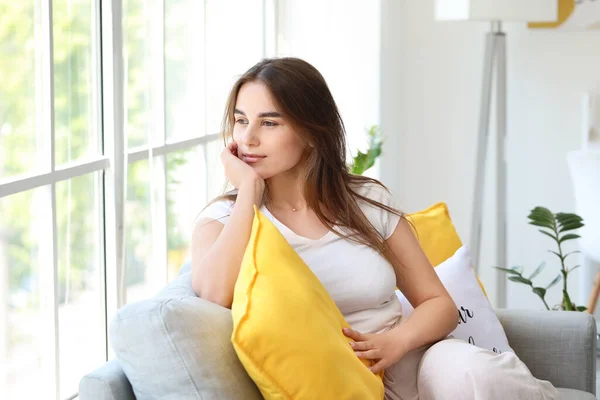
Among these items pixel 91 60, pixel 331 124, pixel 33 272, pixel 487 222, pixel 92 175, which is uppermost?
pixel 91 60

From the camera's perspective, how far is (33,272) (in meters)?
1.94

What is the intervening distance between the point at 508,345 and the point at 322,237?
1.95ft

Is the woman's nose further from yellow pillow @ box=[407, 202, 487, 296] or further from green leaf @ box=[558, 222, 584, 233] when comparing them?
green leaf @ box=[558, 222, 584, 233]

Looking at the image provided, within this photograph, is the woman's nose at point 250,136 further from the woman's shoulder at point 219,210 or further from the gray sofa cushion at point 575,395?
the gray sofa cushion at point 575,395

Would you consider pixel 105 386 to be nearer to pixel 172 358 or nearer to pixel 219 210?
pixel 172 358

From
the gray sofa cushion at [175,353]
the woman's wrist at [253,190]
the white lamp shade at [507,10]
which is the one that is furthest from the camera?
the white lamp shade at [507,10]

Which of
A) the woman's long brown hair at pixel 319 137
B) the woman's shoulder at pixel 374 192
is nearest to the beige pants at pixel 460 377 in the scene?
the woman's long brown hair at pixel 319 137

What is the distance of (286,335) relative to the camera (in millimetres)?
1425

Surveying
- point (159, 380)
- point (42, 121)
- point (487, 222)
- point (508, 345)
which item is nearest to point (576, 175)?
point (487, 222)

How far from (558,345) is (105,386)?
3.87 ft

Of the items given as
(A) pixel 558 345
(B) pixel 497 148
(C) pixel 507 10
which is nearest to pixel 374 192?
(A) pixel 558 345

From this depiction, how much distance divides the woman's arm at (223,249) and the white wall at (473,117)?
2.41m

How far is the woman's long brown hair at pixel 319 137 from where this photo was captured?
183 centimetres

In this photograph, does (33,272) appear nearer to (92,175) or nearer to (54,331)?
(54,331)
